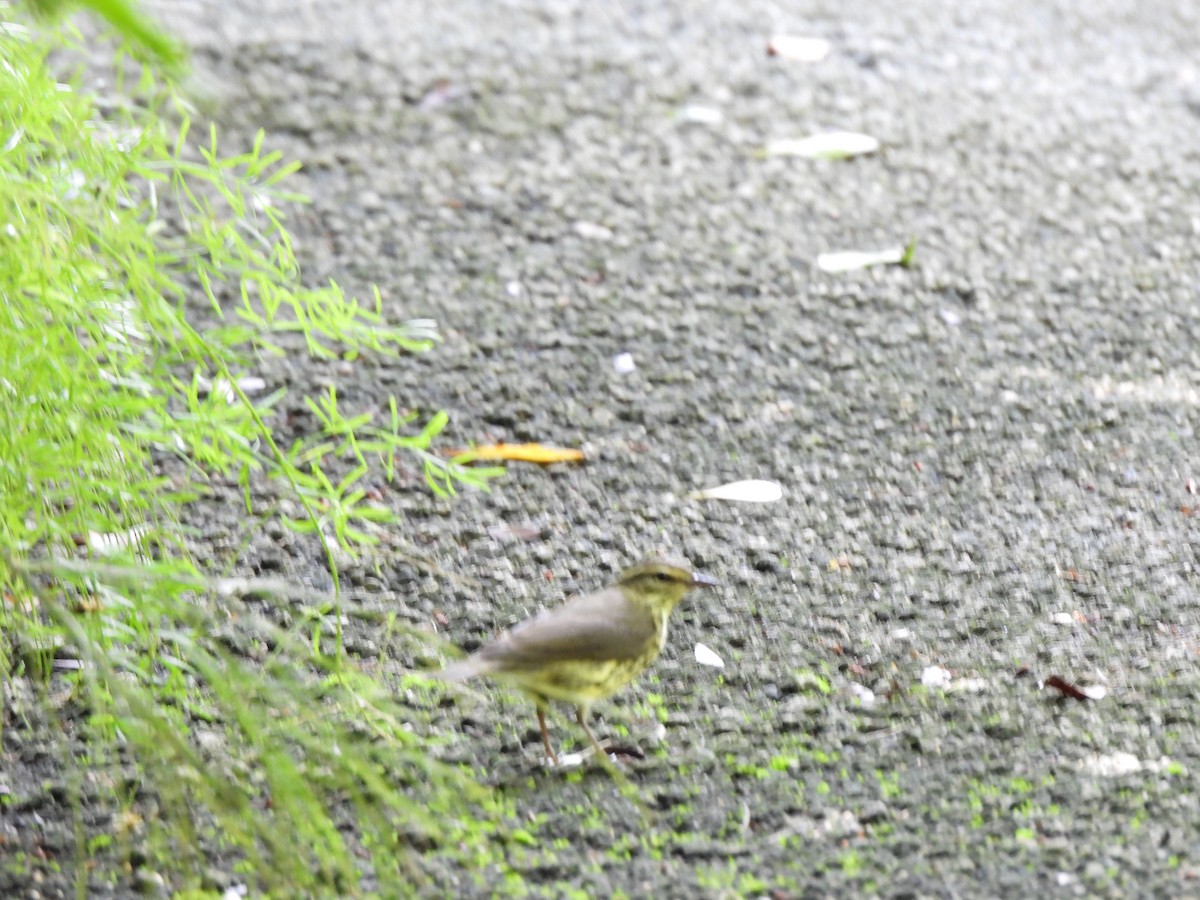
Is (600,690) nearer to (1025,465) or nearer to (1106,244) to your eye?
(1025,465)

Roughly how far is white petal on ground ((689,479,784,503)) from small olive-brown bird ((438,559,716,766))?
72cm

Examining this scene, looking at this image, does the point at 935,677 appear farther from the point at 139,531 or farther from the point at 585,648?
the point at 139,531

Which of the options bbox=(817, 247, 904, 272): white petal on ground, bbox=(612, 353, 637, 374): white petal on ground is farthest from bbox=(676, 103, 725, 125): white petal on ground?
bbox=(612, 353, 637, 374): white petal on ground

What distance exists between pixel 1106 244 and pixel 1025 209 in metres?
0.30

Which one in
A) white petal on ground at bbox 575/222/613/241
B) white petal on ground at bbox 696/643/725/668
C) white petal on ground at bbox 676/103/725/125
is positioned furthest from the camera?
white petal on ground at bbox 676/103/725/125

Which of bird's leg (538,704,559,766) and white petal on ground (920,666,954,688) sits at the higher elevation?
bird's leg (538,704,559,766)

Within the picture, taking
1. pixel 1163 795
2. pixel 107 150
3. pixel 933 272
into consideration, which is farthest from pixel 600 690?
pixel 933 272

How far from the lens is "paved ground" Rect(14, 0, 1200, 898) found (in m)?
2.61

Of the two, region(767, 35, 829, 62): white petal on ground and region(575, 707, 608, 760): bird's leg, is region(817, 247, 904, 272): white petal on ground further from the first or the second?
region(575, 707, 608, 760): bird's leg

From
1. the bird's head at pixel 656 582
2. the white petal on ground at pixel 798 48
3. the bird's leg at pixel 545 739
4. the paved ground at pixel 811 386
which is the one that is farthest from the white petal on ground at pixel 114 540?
the white petal on ground at pixel 798 48

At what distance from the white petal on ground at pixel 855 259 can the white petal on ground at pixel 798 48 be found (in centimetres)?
156

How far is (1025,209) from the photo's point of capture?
494cm

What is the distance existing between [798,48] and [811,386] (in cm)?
246

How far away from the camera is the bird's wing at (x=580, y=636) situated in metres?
2.64
